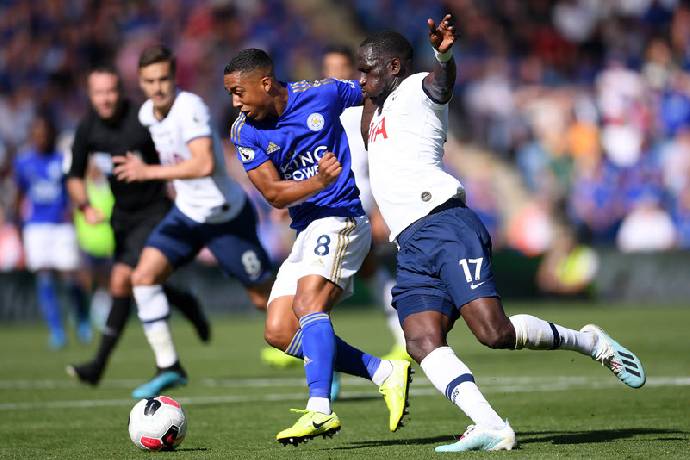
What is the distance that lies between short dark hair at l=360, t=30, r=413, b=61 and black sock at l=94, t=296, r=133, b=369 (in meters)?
4.50

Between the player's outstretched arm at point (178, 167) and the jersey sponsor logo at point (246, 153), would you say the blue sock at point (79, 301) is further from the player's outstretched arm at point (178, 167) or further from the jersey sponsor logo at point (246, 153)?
the jersey sponsor logo at point (246, 153)

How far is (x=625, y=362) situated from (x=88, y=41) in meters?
17.9

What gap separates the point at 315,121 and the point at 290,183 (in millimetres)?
503

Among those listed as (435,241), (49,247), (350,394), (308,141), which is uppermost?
(308,141)

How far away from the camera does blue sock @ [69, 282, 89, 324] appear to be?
16.1 meters

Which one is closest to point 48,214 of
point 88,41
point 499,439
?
point 88,41

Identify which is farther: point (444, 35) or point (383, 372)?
point (383, 372)

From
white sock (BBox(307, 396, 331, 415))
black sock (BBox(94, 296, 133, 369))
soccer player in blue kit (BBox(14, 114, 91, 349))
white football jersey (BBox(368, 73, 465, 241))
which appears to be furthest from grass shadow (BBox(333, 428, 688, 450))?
soccer player in blue kit (BBox(14, 114, 91, 349))

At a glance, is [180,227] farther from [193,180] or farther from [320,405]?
[320,405]

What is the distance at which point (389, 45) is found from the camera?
6633 millimetres

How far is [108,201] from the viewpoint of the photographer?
19.2 meters

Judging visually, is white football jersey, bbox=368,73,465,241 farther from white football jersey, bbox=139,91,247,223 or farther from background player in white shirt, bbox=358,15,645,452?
white football jersey, bbox=139,91,247,223

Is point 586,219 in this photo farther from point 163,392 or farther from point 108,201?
point 163,392

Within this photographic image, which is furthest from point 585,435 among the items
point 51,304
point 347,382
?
point 51,304
